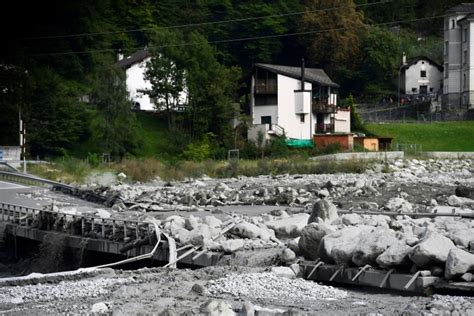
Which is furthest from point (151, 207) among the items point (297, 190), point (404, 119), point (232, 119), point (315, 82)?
point (404, 119)

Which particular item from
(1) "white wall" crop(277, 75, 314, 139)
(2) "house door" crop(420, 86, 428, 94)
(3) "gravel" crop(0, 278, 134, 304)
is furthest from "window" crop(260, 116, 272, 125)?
(3) "gravel" crop(0, 278, 134, 304)

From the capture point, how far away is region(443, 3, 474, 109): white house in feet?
152

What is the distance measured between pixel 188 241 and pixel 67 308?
2922mm

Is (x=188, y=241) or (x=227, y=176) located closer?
(x=188, y=241)

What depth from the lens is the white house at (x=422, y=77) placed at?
5169 cm

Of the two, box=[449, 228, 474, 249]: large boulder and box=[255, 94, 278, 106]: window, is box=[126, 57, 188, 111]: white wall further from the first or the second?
box=[449, 228, 474, 249]: large boulder

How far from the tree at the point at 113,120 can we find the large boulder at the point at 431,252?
91.1ft

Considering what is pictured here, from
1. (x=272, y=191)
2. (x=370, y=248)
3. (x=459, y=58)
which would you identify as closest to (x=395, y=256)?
(x=370, y=248)

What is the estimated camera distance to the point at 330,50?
5138 cm

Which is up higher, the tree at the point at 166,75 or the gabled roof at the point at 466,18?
the gabled roof at the point at 466,18

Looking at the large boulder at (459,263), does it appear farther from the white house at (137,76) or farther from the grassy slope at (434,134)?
the white house at (137,76)

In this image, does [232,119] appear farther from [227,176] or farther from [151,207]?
[151,207]

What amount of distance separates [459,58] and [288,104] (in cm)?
1258

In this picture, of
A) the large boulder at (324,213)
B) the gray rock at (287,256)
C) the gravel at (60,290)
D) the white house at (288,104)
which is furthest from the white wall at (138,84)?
the gray rock at (287,256)
